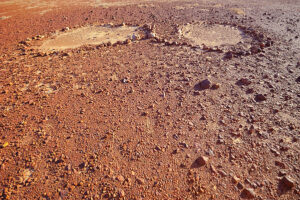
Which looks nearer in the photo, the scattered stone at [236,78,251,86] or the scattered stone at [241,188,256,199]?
the scattered stone at [241,188,256,199]

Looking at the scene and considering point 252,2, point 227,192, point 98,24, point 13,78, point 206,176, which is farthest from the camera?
point 252,2

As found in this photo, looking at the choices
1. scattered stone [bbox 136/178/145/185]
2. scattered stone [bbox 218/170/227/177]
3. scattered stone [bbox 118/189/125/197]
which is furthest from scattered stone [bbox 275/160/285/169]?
scattered stone [bbox 118/189/125/197]

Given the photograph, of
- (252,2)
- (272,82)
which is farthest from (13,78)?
(252,2)

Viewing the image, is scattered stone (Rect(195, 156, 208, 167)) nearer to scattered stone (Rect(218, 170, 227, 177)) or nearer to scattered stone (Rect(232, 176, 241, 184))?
scattered stone (Rect(218, 170, 227, 177))

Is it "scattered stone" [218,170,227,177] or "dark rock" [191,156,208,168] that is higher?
"dark rock" [191,156,208,168]

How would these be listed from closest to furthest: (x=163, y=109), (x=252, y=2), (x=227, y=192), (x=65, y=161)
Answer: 1. (x=227, y=192)
2. (x=65, y=161)
3. (x=163, y=109)
4. (x=252, y=2)

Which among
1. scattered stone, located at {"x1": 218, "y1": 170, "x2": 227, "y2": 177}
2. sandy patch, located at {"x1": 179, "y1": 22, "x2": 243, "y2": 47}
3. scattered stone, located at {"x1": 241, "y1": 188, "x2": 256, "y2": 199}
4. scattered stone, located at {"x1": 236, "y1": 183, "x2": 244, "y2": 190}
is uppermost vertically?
sandy patch, located at {"x1": 179, "y1": 22, "x2": 243, "y2": 47}

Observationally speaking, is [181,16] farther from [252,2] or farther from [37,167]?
[37,167]
